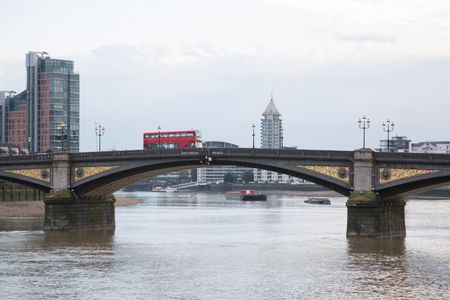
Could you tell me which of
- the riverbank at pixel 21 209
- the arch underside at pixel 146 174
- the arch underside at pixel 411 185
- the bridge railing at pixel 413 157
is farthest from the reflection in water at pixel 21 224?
the bridge railing at pixel 413 157

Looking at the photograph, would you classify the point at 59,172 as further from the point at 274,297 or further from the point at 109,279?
the point at 274,297

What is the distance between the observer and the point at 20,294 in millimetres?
48688

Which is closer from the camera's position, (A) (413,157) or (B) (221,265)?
(B) (221,265)

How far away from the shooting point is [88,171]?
90.9 metres

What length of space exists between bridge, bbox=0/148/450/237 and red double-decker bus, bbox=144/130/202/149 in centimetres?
2137

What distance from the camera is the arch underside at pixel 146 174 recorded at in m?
82.6

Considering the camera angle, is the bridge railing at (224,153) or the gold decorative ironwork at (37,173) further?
the gold decorative ironwork at (37,173)

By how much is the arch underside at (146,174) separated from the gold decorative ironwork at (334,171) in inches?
28.5

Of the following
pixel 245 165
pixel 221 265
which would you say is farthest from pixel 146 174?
pixel 221 265

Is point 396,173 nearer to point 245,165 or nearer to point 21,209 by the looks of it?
point 245,165

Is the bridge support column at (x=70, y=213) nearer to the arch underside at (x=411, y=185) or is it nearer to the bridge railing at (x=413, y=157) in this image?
the arch underside at (x=411, y=185)

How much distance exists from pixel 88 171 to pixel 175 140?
1250 inches

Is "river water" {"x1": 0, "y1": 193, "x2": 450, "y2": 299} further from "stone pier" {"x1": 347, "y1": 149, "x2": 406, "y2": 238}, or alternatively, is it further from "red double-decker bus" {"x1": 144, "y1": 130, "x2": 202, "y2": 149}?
"red double-decker bus" {"x1": 144, "y1": 130, "x2": 202, "y2": 149}

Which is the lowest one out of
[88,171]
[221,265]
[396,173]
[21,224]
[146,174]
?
[221,265]
